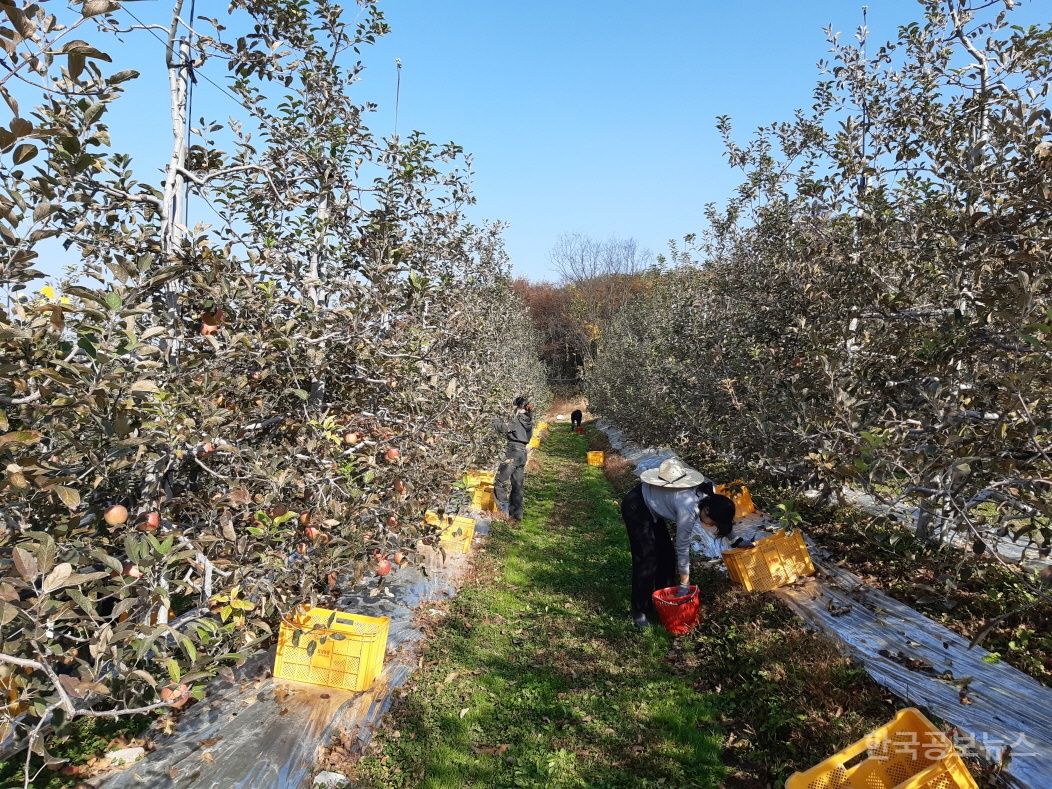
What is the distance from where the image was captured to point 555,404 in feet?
118

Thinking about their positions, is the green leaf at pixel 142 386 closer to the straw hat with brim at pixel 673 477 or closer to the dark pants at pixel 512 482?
the straw hat with brim at pixel 673 477

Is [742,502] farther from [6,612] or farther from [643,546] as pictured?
[6,612]

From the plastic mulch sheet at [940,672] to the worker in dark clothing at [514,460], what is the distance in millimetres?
4564

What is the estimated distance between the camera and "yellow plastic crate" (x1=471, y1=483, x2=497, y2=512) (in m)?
8.69

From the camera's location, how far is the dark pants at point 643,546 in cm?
520

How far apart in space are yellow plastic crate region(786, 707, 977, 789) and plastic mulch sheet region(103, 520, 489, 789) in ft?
8.37

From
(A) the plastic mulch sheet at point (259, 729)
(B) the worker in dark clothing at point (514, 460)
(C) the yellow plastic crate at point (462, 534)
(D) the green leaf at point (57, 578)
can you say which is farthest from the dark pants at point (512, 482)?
(D) the green leaf at point (57, 578)

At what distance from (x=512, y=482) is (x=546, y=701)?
5.00m

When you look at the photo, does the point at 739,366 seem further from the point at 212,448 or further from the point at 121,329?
the point at 121,329

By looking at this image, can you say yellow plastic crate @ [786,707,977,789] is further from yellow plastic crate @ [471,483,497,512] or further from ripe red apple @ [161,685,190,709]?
yellow plastic crate @ [471,483,497,512]

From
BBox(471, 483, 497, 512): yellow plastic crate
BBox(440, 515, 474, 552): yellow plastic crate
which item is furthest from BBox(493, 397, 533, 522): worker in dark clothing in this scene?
BBox(440, 515, 474, 552): yellow plastic crate

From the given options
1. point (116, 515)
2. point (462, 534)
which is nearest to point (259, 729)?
point (116, 515)

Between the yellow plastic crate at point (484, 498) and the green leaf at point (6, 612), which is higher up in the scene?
the green leaf at point (6, 612)

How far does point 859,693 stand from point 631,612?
2.15 meters
